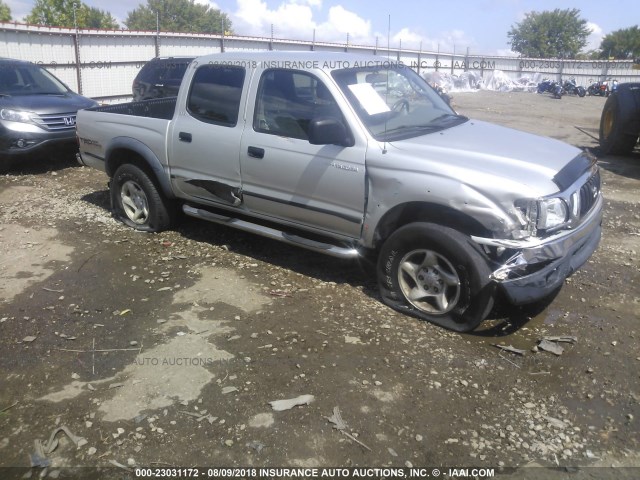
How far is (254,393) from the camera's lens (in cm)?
335

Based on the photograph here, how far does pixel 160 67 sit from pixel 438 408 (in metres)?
9.63

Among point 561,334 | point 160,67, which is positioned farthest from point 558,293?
point 160,67

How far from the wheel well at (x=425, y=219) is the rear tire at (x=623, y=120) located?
7.96 m

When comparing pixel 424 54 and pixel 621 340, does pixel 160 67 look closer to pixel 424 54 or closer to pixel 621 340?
pixel 621 340

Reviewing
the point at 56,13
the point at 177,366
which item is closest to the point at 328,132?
the point at 177,366

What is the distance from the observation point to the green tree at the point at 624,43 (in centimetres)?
6812

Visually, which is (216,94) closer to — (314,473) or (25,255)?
(25,255)

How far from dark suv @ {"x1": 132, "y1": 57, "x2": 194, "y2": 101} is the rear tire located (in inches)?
320

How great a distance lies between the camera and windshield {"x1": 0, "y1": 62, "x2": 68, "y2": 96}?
365 inches

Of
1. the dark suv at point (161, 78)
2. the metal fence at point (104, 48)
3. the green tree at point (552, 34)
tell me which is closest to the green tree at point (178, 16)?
the green tree at point (552, 34)

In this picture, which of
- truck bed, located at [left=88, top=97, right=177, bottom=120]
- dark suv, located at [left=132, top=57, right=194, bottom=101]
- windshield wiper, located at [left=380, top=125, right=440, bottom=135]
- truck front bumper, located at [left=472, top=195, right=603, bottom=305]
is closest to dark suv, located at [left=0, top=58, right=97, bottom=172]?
dark suv, located at [left=132, top=57, right=194, bottom=101]

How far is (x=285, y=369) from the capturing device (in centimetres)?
360

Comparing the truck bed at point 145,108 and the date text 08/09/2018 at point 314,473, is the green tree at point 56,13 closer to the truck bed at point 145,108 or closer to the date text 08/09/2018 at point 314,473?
the truck bed at point 145,108

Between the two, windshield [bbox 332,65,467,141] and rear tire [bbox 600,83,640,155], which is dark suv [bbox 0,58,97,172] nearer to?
windshield [bbox 332,65,467,141]
